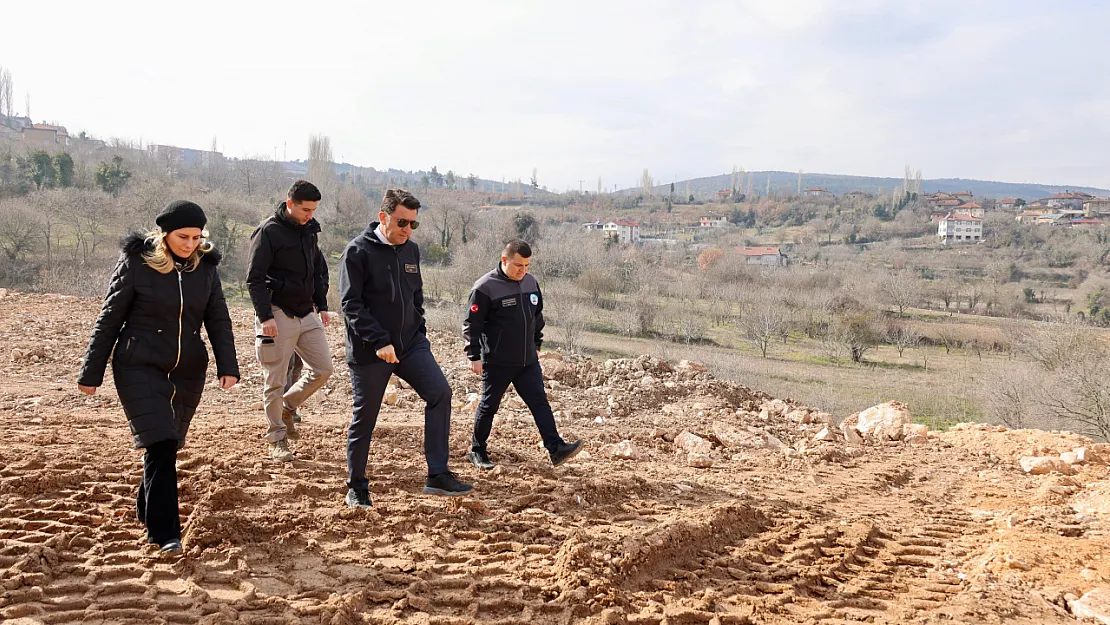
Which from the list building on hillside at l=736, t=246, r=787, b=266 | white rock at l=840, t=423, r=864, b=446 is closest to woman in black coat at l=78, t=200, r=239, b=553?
white rock at l=840, t=423, r=864, b=446

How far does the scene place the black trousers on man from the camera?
4.11 meters

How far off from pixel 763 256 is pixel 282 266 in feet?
218

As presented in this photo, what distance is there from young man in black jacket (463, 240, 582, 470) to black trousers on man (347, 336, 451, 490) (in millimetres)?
736

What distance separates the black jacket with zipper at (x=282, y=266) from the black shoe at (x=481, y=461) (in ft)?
5.24

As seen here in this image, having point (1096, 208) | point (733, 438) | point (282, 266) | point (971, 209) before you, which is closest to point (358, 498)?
point (282, 266)

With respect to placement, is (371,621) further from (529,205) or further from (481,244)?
(529,205)

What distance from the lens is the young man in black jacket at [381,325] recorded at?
4.08 m

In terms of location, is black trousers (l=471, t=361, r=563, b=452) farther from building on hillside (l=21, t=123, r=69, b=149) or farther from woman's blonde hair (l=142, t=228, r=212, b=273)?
building on hillside (l=21, t=123, r=69, b=149)

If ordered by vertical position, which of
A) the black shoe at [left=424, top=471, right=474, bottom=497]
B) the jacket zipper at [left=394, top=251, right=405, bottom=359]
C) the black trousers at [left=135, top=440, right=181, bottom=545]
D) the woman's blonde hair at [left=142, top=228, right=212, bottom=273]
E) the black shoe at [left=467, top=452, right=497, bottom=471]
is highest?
the woman's blonde hair at [left=142, top=228, right=212, bottom=273]

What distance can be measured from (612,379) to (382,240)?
5.82 meters

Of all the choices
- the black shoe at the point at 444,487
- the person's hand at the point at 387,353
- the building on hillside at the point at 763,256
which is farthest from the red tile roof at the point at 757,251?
the person's hand at the point at 387,353

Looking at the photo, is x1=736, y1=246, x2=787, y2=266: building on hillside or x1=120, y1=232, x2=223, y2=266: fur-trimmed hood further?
x1=736, y1=246, x2=787, y2=266: building on hillside

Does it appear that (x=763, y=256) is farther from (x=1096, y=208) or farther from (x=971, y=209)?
(x=1096, y=208)

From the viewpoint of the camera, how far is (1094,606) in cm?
348
